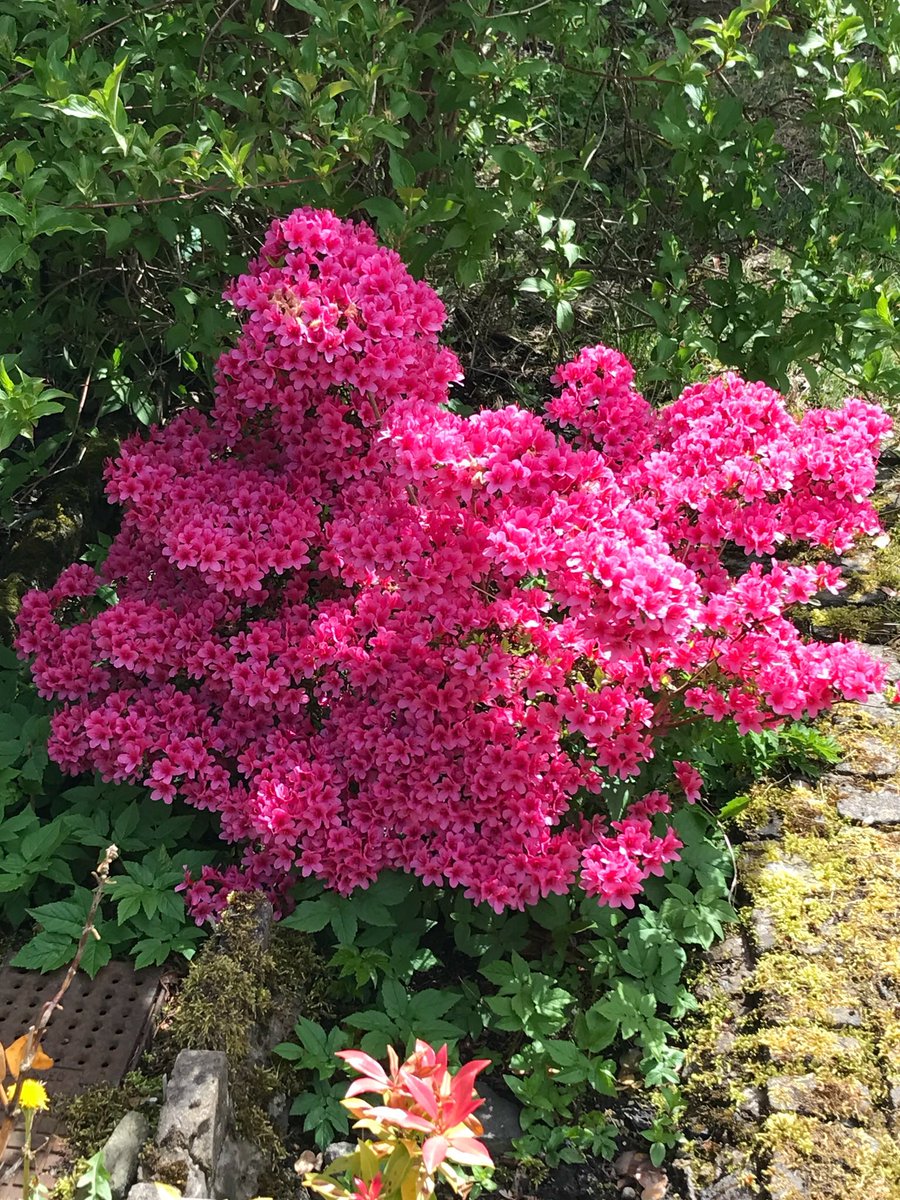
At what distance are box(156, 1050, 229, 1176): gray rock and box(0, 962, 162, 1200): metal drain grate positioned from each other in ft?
0.96

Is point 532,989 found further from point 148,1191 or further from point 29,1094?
point 29,1094

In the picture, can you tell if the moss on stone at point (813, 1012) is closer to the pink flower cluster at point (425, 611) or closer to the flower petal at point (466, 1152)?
the pink flower cluster at point (425, 611)

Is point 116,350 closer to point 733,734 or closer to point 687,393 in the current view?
point 687,393

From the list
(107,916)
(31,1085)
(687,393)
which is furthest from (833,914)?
(31,1085)

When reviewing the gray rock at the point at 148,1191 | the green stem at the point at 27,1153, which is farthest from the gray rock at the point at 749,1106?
the green stem at the point at 27,1153

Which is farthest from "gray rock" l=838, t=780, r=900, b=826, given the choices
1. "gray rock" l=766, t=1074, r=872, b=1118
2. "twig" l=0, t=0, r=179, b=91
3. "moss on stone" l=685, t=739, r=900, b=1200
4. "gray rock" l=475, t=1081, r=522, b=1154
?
"twig" l=0, t=0, r=179, b=91

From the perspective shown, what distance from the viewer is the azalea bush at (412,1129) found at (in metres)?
1.61

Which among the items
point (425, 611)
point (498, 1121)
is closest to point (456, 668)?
point (425, 611)

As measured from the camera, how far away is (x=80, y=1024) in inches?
95.3

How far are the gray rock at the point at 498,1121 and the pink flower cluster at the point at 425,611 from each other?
1.46ft

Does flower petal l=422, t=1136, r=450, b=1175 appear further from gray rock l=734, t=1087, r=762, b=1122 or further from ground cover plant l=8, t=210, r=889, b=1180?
gray rock l=734, t=1087, r=762, b=1122

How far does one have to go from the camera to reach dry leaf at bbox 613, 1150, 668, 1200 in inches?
90.2

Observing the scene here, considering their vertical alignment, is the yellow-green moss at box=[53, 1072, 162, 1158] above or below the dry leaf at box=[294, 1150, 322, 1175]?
above

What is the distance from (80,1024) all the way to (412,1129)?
1.06m
